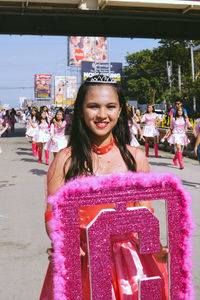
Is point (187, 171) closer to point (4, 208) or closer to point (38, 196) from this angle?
point (38, 196)

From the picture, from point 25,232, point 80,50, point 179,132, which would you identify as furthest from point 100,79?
point 80,50

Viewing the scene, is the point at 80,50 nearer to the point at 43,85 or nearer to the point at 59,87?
the point at 59,87

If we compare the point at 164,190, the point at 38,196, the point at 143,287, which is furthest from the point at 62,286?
the point at 38,196

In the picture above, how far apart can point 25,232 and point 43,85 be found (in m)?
105

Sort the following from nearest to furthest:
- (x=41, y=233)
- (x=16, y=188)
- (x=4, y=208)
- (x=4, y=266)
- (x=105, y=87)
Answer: (x=105, y=87) < (x=4, y=266) < (x=41, y=233) < (x=4, y=208) < (x=16, y=188)

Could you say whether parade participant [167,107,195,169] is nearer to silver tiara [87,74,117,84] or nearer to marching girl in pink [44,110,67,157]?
marching girl in pink [44,110,67,157]

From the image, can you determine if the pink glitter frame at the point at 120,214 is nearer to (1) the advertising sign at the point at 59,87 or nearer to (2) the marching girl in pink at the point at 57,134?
(2) the marching girl in pink at the point at 57,134

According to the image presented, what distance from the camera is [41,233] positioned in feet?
17.7

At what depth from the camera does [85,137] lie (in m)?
2.00

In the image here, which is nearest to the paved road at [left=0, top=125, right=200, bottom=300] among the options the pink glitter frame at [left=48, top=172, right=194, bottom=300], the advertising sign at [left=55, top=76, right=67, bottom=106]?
the pink glitter frame at [left=48, top=172, right=194, bottom=300]

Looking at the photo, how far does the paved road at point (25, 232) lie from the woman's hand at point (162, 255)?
Answer: 203cm

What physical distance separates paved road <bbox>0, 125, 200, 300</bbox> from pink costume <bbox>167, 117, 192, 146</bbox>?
78cm

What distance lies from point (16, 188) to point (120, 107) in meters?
7.22

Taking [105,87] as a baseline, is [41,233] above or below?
below
